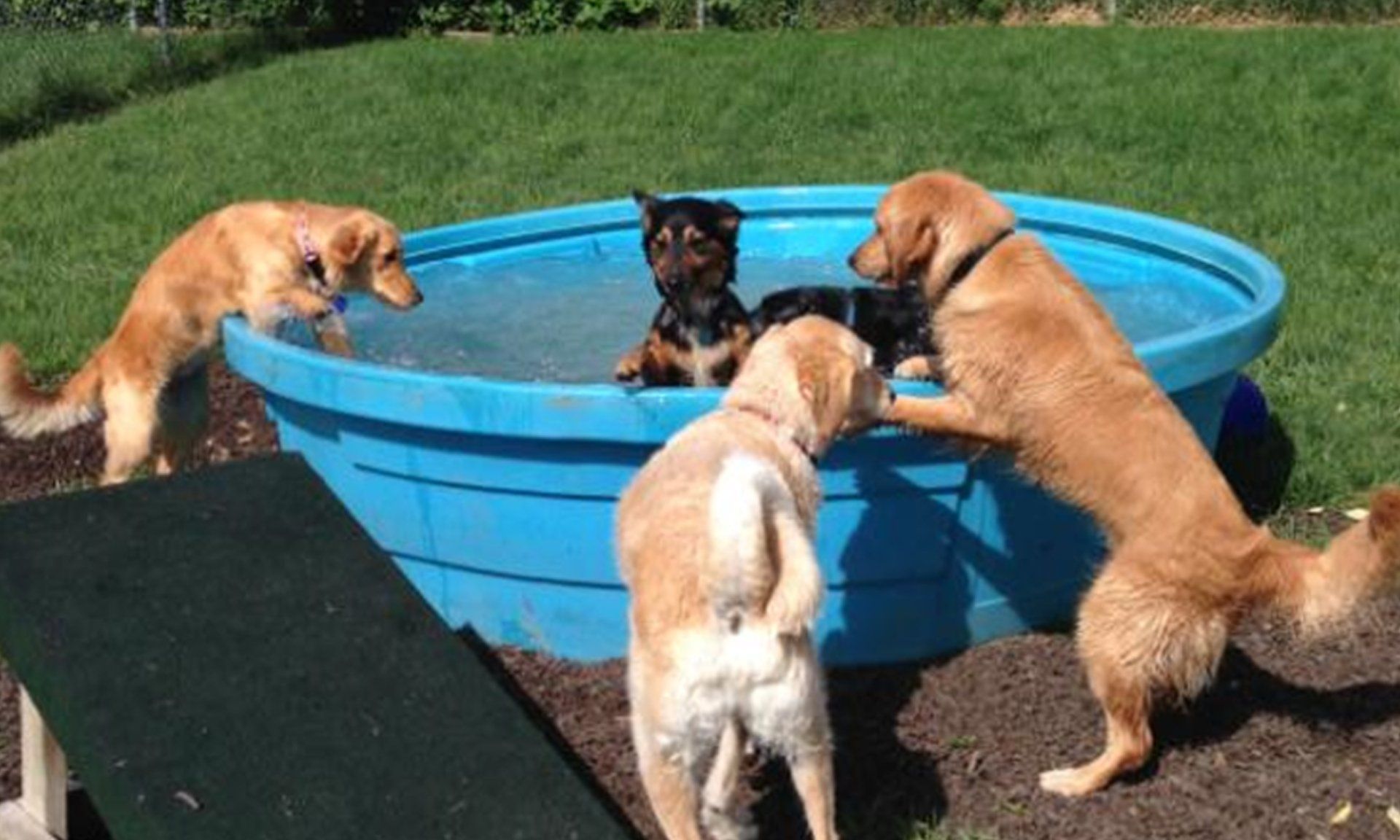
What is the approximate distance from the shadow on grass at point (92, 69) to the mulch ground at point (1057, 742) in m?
11.4

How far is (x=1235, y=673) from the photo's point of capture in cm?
555

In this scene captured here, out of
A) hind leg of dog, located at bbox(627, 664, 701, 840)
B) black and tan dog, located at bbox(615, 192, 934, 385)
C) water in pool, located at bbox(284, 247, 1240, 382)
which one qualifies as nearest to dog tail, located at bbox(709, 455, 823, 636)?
hind leg of dog, located at bbox(627, 664, 701, 840)

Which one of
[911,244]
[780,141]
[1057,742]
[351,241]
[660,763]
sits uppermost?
[911,244]

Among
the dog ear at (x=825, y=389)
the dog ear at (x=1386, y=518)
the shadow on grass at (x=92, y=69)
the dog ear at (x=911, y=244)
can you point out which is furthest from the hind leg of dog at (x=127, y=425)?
the shadow on grass at (x=92, y=69)

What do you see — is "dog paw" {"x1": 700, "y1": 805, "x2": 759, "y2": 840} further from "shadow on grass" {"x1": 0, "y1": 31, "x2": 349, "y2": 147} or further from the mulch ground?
"shadow on grass" {"x1": 0, "y1": 31, "x2": 349, "y2": 147}

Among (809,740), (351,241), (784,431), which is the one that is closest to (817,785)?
(809,740)

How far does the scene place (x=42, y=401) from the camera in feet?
21.9

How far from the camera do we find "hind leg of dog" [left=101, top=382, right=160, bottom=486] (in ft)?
22.1

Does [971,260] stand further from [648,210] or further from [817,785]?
[817,785]

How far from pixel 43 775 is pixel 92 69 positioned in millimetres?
13631

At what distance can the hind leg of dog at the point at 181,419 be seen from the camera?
6918mm

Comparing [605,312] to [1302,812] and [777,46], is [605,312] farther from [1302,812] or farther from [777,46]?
[777,46]

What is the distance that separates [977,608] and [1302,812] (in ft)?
4.07

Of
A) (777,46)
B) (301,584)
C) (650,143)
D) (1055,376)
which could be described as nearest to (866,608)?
(1055,376)
